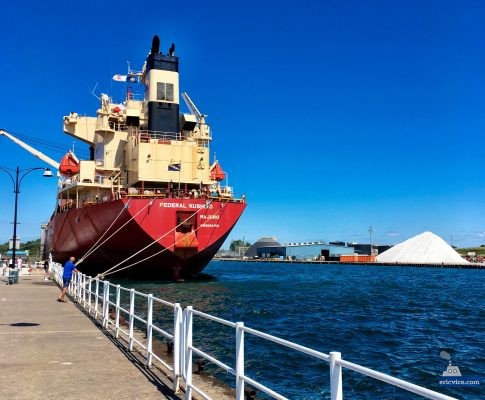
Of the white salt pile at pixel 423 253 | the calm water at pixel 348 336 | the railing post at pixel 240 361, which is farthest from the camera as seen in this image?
the white salt pile at pixel 423 253

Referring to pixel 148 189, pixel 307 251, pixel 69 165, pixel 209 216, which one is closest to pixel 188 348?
pixel 209 216

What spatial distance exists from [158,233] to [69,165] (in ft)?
41.9

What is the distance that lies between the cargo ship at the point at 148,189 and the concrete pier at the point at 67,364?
50.9 ft

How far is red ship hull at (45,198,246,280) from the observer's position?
30172 mm

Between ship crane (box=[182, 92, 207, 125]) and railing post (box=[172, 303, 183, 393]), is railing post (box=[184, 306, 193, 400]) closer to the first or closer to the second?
railing post (box=[172, 303, 183, 393])

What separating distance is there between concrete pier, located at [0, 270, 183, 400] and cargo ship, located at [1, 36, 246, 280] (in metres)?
15.5

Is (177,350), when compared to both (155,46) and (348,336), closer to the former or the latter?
(348,336)

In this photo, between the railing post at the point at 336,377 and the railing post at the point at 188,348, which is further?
the railing post at the point at 188,348

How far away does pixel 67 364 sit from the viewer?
8375 millimetres

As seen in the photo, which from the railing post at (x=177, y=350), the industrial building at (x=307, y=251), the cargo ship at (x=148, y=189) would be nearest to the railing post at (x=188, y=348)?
the railing post at (x=177, y=350)

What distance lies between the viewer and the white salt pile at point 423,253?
133125 mm

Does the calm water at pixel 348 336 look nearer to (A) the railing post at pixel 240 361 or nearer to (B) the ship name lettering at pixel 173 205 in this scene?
(A) the railing post at pixel 240 361

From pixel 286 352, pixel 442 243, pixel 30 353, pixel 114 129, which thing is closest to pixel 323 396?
pixel 286 352

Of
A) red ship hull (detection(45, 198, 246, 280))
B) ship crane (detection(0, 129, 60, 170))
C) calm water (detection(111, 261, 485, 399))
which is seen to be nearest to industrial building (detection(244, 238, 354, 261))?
ship crane (detection(0, 129, 60, 170))
